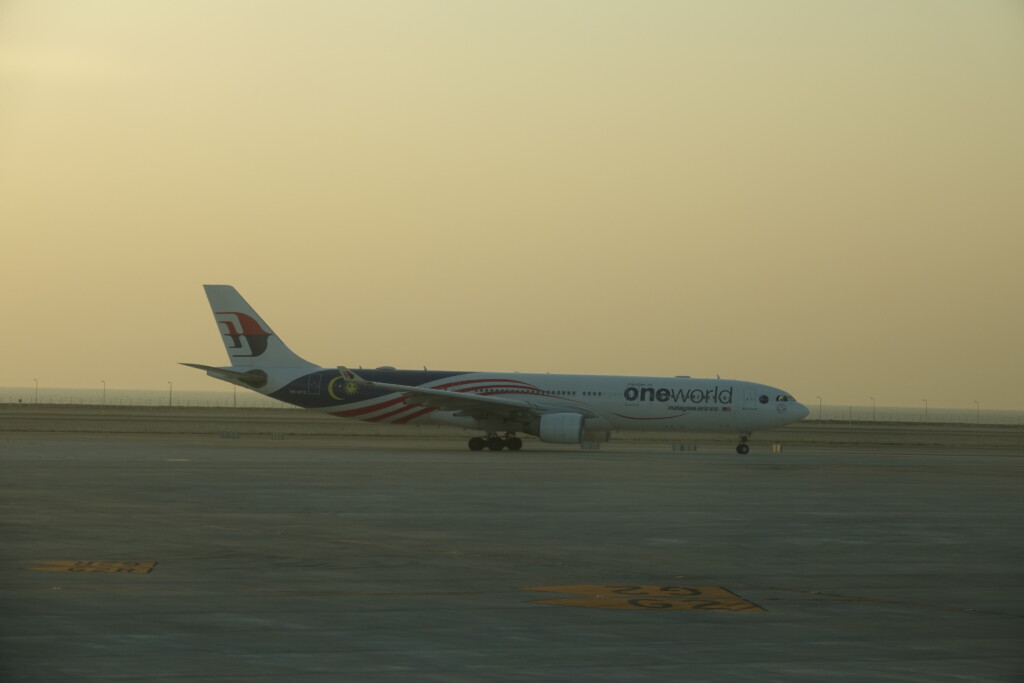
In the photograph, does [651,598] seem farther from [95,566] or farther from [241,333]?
[241,333]

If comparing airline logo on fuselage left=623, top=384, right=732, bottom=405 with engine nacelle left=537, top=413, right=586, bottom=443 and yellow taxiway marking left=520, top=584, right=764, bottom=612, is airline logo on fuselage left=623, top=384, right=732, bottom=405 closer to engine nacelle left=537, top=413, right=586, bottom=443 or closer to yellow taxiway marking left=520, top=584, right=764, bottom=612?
engine nacelle left=537, top=413, right=586, bottom=443

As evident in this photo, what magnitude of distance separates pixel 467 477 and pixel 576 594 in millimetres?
17751

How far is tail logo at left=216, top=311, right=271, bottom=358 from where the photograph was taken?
50406mm

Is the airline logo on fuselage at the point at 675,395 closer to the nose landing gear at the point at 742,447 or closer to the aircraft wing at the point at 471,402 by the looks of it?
the nose landing gear at the point at 742,447

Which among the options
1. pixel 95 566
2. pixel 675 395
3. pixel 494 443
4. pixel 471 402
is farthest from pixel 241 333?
pixel 95 566

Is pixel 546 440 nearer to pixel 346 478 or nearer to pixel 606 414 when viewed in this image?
pixel 606 414

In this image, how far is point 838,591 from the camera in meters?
12.4

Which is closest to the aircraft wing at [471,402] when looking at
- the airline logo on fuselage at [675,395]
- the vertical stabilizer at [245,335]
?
the airline logo on fuselage at [675,395]

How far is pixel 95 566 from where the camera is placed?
42.7 feet

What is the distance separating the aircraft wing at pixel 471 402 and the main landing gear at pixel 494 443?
98cm

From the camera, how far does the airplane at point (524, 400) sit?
47062 mm

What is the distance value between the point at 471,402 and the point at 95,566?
33.1 m

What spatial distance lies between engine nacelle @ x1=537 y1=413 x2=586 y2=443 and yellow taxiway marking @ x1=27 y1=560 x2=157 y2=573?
32262 millimetres

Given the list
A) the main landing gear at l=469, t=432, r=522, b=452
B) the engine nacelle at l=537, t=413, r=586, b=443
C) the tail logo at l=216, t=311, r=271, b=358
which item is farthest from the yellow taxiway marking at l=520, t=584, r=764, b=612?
the tail logo at l=216, t=311, r=271, b=358
